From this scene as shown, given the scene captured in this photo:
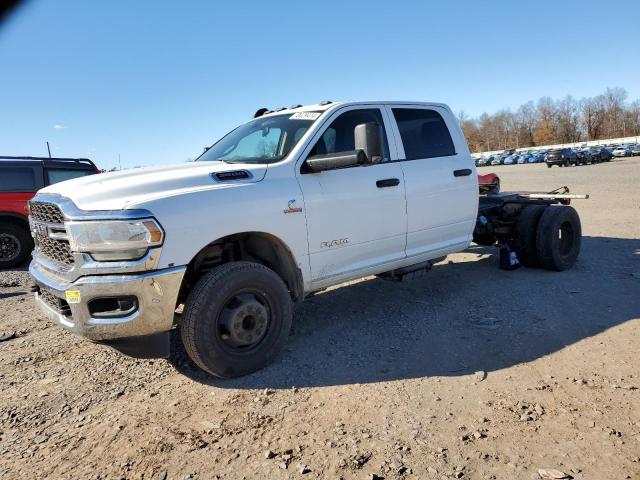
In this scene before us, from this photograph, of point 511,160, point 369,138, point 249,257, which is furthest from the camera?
point 511,160

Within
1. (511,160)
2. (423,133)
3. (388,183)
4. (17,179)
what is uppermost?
(17,179)

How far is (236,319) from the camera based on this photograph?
3.45 m

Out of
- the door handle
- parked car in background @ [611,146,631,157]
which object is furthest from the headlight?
parked car in background @ [611,146,631,157]

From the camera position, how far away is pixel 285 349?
4.10m

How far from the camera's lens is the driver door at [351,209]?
3920mm

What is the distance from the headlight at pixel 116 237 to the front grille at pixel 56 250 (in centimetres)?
26

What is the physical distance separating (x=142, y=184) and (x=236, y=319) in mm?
1184

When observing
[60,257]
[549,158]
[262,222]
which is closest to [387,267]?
[262,222]

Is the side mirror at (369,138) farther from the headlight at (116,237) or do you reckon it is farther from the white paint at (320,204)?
the headlight at (116,237)

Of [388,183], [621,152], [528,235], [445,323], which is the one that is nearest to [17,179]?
[388,183]

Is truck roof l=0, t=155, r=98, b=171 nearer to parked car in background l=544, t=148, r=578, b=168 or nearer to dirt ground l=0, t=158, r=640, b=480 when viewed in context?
dirt ground l=0, t=158, r=640, b=480

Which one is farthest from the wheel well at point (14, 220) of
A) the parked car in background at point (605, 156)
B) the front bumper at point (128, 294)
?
the parked car in background at point (605, 156)

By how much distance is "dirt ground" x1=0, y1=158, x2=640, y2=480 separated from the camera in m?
2.52

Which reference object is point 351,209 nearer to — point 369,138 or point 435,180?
point 369,138
